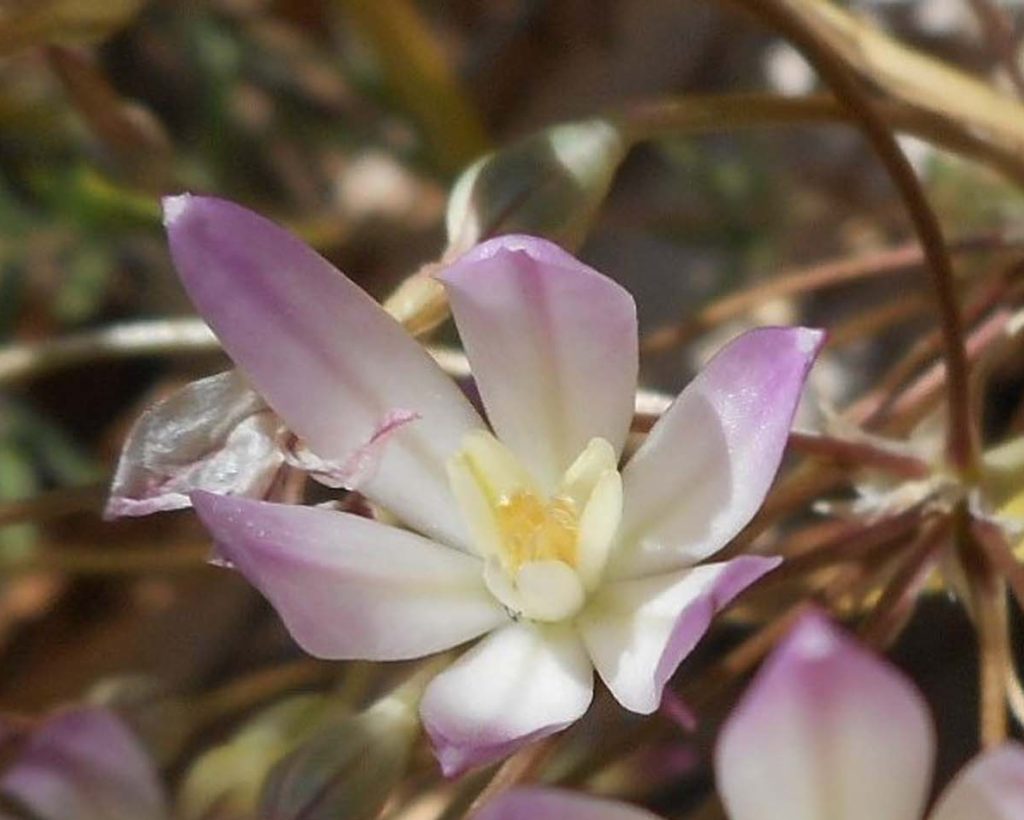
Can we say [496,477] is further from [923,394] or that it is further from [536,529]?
[923,394]

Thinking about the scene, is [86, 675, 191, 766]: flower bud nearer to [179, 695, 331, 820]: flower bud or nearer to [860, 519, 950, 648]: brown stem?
[179, 695, 331, 820]: flower bud

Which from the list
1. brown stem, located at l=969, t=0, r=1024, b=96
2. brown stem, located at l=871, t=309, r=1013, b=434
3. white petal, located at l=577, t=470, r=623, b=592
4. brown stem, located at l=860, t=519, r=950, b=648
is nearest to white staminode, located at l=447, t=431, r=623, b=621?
white petal, located at l=577, t=470, r=623, b=592

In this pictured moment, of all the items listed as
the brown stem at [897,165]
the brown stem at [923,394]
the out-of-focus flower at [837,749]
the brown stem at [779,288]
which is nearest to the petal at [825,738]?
the out-of-focus flower at [837,749]

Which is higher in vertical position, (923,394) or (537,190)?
(537,190)

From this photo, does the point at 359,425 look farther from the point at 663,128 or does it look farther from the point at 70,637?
the point at 70,637

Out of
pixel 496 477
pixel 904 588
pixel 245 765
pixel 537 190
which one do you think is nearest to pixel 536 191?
pixel 537 190

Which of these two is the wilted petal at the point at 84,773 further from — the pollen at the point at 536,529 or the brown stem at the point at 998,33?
the brown stem at the point at 998,33
